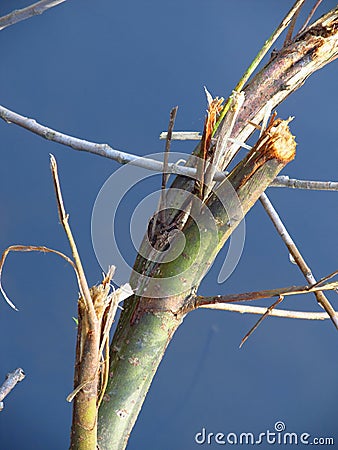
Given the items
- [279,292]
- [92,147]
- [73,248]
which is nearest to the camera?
[73,248]

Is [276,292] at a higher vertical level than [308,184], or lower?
lower

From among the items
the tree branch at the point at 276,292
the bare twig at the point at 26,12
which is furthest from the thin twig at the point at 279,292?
the bare twig at the point at 26,12

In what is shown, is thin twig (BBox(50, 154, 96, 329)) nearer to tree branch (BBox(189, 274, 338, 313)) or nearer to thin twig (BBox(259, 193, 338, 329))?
tree branch (BBox(189, 274, 338, 313))

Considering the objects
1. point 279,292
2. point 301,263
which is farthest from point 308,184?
point 279,292

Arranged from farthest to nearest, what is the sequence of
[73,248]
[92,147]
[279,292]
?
[92,147] < [279,292] < [73,248]

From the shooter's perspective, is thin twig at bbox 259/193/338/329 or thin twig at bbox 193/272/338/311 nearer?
thin twig at bbox 193/272/338/311

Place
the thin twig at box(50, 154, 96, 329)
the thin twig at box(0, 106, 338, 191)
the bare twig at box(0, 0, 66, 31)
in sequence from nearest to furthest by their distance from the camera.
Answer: the thin twig at box(50, 154, 96, 329), the bare twig at box(0, 0, 66, 31), the thin twig at box(0, 106, 338, 191)

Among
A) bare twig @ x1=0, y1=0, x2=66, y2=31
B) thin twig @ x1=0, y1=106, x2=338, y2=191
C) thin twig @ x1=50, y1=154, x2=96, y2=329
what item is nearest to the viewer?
A: thin twig @ x1=50, y1=154, x2=96, y2=329

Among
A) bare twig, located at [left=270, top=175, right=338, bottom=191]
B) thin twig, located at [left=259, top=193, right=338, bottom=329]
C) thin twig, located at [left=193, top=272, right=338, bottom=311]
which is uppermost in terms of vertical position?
bare twig, located at [left=270, top=175, right=338, bottom=191]

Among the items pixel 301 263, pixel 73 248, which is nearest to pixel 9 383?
pixel 73 248

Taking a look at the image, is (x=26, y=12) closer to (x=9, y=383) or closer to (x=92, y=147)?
(x=92, y=147)

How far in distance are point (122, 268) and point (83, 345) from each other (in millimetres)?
105

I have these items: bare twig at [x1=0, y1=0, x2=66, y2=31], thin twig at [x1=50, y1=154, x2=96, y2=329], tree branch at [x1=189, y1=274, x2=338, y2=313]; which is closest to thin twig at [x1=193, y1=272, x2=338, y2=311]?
tree branch at [x1=189, y1=274, x2=338, y2=313]

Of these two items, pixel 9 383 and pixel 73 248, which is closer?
pixel 73 248
